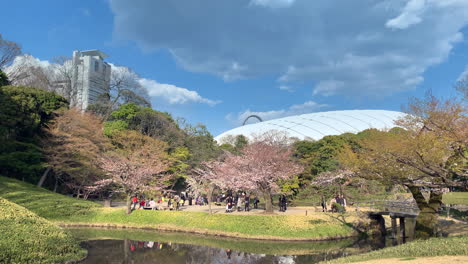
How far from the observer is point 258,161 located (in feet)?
78.9

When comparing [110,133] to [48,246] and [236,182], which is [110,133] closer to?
[236,182]

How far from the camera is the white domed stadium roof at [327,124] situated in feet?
175

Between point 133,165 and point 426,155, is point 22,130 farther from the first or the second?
point 426,155

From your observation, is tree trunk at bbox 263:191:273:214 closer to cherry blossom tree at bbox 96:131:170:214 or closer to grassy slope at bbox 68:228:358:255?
grassy slope at bbox 68:228:358:255

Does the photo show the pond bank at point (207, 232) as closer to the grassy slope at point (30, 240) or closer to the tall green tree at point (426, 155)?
the tall green tree at point (426, 155)

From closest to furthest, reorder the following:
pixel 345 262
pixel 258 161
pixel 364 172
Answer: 1. pixel 345 262
2. pixel 364 172
3. pixel 258 161

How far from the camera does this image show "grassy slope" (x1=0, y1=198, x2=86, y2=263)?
36.3 ft

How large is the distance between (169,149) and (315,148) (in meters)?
18.4

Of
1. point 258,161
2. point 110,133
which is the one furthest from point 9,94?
point 258,161

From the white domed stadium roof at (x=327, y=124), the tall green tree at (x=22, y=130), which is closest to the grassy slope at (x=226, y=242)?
the tall green tree at (x=22, y=130)

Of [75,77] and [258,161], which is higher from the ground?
[75,77]

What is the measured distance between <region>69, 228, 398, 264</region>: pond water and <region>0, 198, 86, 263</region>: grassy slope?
4.61 feet

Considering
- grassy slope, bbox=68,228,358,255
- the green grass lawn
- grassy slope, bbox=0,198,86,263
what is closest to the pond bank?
grassy slope, bbox=68,228,358,255

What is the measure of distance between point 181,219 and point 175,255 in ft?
23.0
